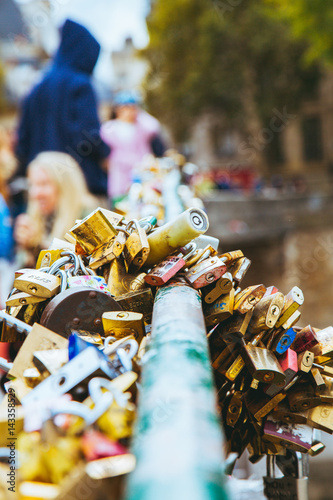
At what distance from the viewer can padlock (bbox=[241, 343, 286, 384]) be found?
3.47 ft

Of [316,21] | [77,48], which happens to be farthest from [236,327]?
[316,21]

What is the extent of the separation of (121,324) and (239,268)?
0.30m

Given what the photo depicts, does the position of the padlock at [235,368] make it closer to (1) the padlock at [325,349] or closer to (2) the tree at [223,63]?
(1) the padlock at [325,349]

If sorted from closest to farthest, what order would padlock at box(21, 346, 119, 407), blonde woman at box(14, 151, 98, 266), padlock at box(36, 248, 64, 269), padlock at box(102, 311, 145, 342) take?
padlock at box(21, 346, 119, 407)
padlock at box(102, 311, 145, 342)
padlock at box(36, 248, 64, 269)
blonde woman at box(14, 151, 98, 266)

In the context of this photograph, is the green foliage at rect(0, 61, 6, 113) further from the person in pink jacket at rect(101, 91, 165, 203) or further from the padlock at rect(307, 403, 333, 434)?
the padlock at rect(307, 403, 333, 434)

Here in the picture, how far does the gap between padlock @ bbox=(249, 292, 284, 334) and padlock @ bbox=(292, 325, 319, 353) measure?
3.7 inches

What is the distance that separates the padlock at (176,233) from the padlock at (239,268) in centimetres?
12

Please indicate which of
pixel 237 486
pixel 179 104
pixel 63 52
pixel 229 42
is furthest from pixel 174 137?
pixel 237 486

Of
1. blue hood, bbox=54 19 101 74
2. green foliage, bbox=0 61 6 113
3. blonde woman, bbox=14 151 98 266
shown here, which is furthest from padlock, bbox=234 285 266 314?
green foliage, bbox=0 61 6 113

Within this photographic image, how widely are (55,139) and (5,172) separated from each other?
0.45 metres

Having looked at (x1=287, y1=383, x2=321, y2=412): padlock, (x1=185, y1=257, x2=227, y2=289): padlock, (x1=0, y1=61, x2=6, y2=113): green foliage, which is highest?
(x1=0, y1=61, x2=6, y2=113): green foliage

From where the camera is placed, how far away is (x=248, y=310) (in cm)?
111

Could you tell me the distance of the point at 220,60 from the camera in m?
24.0

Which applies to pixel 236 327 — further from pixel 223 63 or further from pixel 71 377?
pixel 223 63
